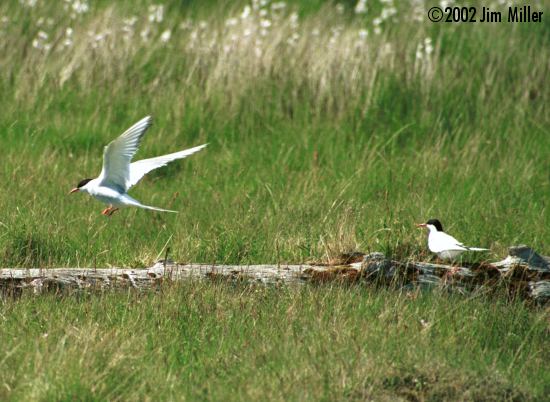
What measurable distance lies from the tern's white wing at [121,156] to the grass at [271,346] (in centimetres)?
118

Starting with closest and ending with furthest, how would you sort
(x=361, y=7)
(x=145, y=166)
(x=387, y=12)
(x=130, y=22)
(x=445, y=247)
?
(x=445, y=247), (x=145, y=166), (x=130, y=22), (x=387, y=12), (x=361, y=7)

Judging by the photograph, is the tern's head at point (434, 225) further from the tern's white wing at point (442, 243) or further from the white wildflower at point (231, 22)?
the white wildflower at point (231, 22)

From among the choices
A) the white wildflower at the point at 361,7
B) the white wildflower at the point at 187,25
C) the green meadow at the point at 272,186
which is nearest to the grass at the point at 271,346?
the green meadow at the point at 272,186

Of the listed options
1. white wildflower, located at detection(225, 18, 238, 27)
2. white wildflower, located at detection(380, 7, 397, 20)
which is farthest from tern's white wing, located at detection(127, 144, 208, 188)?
white wildflower, located at detection(380, 7, 397, 20)

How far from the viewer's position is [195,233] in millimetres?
6637

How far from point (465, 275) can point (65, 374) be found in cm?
235

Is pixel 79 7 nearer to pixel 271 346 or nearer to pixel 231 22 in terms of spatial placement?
pixel 231 22

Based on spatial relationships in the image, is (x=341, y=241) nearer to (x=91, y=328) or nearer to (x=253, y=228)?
(x=253, y=228)

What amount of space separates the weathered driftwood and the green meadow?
4.2 inches

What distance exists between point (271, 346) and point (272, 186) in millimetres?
3152

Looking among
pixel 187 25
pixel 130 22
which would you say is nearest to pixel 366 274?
pixel 130 22

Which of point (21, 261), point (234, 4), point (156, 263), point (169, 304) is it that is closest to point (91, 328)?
point (169, 304)

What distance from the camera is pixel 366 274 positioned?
5430 millimetres

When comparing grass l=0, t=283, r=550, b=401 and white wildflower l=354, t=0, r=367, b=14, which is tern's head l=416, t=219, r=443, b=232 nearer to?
grass l=0, t=283, r=550, b=401
